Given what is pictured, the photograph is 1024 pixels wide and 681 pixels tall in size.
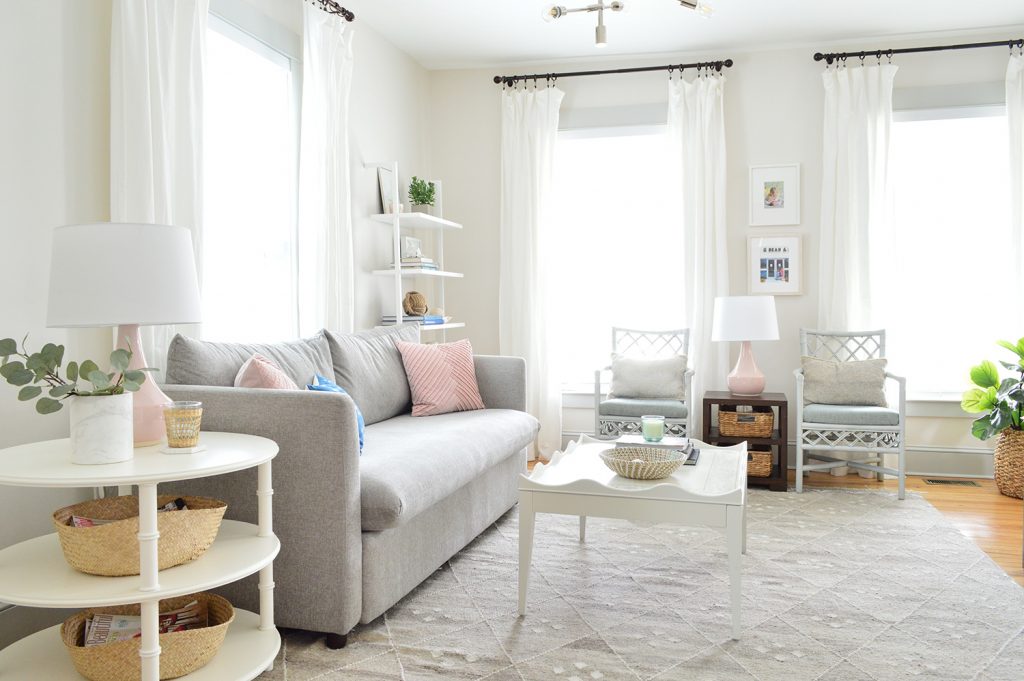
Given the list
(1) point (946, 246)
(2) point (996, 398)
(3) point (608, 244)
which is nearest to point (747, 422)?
(2) point (996, 398)

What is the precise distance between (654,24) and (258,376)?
3.28m

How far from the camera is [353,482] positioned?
2.32 m

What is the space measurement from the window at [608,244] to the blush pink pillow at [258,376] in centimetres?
286

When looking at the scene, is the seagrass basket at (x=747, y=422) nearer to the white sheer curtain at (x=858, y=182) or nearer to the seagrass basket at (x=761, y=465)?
the seagrass basket at (x=761, y=465)

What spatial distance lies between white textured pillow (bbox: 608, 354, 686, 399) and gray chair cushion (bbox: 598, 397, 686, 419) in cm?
10

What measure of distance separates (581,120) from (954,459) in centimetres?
323

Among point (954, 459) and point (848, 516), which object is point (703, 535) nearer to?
point (848, 516)

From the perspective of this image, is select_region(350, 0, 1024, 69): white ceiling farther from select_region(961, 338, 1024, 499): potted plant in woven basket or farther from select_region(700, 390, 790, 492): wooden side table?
select_region(700, 390, 790, 492): wooden side table

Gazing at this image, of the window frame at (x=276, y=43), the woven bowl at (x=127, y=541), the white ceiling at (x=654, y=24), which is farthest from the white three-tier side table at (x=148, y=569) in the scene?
the white ceiling at (x=654, y=24)

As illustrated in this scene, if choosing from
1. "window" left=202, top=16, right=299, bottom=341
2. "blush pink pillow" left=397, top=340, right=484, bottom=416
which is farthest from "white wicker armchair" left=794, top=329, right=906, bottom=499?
"window" left=202, top=16, right=299, bottom=341

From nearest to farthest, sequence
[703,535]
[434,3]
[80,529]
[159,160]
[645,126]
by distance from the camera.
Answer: [80,529] < [159,160] < [703,535] < [434,3] < [645,126]

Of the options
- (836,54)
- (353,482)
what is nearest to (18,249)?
(353,482)

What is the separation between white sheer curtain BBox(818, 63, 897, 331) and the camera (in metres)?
4.81

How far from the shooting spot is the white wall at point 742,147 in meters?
4.85
